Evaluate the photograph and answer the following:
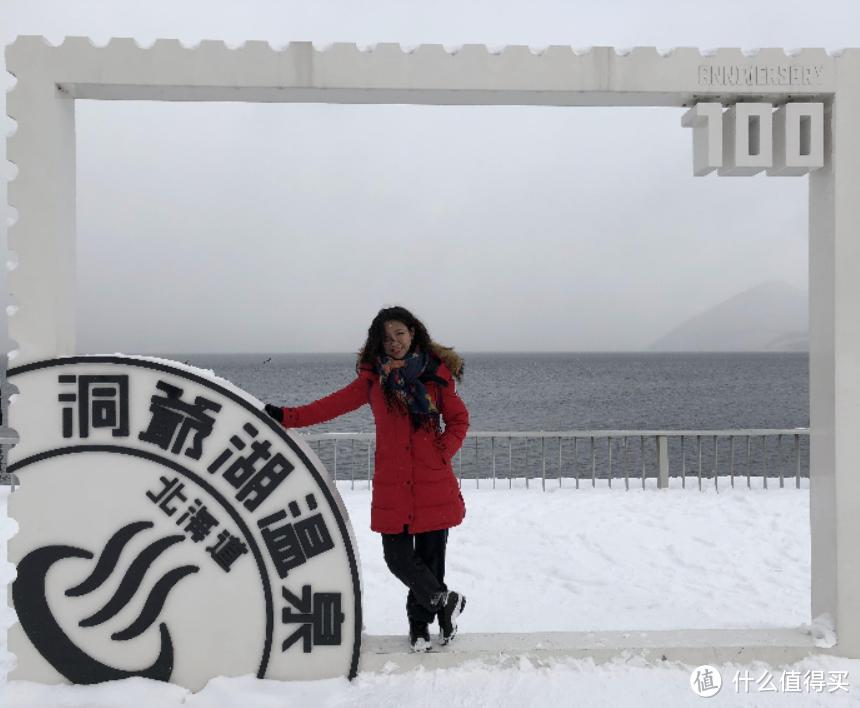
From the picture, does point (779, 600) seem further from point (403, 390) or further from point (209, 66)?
point (209, 66)

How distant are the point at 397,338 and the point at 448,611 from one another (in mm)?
1434

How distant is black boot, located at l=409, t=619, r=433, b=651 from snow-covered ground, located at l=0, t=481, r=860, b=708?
14cm

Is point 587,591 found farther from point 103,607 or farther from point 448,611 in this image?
point 103,607

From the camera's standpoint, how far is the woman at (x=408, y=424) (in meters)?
3.39

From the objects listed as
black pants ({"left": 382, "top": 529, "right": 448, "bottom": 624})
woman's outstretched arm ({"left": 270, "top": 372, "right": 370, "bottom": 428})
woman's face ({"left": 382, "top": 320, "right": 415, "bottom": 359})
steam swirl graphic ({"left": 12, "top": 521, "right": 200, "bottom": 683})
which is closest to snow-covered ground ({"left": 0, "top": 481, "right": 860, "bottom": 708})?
steam swirl graphic ({"left": 12, "top": 521, "right": 200, "bottom": 683})

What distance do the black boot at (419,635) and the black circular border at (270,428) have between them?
311 mm

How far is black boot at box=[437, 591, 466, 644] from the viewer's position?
3.57 metres

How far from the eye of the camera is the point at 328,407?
11.3 feet

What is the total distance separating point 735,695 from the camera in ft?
11.2

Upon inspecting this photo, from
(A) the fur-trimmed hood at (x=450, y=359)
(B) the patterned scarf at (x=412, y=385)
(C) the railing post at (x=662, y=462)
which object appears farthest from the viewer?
(C) the railing post at (x=662, y=462)

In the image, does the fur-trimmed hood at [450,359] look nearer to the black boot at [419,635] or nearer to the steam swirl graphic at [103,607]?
the black boot at [419,635]

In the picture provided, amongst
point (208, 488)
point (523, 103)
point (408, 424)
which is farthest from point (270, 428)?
point (523, 103)

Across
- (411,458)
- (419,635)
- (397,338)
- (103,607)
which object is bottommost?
(419,635)

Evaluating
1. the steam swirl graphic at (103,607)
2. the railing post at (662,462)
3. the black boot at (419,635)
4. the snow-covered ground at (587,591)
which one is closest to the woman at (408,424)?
the black boot at (419,635)
